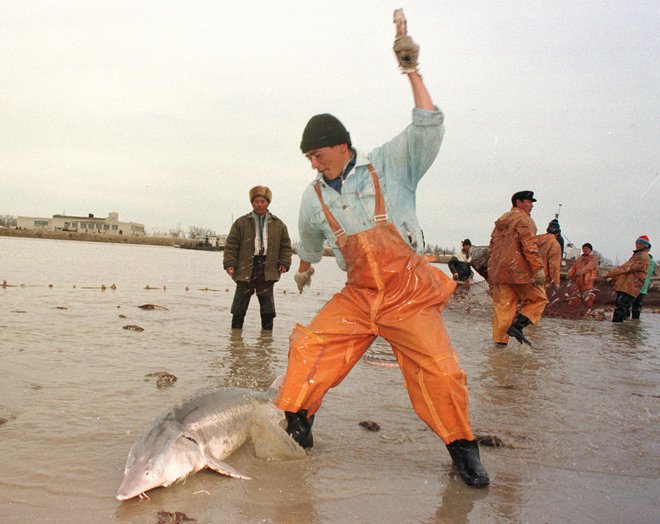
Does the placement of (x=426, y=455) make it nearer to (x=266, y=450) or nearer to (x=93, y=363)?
(x=266, y=450)

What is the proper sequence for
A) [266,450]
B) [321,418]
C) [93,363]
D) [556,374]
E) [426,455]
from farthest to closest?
1. [556,374]
2. [93,363]
3. [321,418]
4. [426,455]
5. [266,450]

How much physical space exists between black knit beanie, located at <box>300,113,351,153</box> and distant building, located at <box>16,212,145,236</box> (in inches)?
5477

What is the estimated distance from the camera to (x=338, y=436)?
13.7 feet

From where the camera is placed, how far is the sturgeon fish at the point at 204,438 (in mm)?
2998

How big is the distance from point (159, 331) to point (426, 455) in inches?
220

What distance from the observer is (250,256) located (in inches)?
346

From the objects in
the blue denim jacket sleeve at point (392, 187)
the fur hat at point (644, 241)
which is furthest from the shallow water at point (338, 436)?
the fur hat at point (644, 241)

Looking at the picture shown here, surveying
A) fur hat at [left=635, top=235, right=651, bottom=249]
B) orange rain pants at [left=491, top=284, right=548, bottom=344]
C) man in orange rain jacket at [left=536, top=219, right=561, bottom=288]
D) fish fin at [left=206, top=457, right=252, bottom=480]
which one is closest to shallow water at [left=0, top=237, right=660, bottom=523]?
fish fin at [left=206, top=457, right=252, bottom=480]

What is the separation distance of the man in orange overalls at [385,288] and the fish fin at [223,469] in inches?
20.9

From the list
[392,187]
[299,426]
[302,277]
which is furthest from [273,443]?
[392,187]

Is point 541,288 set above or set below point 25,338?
above

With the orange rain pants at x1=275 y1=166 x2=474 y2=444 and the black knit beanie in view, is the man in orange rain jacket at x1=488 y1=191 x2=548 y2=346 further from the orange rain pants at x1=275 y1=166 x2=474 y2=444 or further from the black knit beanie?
the black knit beanie

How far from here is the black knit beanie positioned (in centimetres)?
368

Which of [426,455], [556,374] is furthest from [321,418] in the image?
[556,374]
